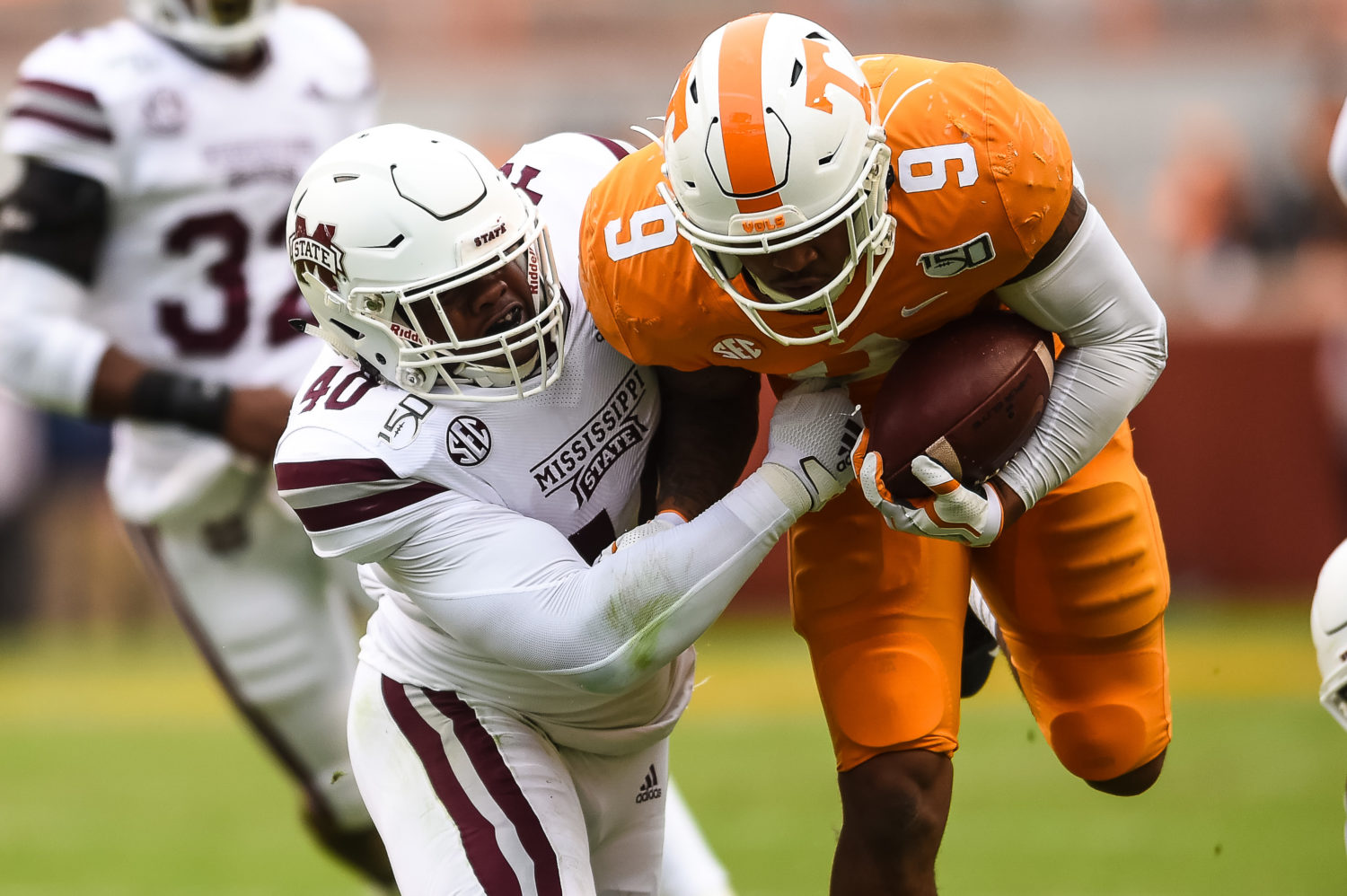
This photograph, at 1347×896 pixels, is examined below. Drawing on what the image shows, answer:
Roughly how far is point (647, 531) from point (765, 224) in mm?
544

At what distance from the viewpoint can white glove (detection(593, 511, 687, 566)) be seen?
8.55 feet

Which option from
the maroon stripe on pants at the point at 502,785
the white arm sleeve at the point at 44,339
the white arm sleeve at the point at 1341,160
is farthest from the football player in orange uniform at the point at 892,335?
the white arm sleeve at the point at 44,339

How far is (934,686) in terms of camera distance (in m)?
2.81

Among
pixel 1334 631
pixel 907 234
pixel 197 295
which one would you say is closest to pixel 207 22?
pixel 197 295

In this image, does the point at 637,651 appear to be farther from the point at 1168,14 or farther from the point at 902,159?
the point at 1168,14

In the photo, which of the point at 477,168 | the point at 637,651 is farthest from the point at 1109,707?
the point at 477,168

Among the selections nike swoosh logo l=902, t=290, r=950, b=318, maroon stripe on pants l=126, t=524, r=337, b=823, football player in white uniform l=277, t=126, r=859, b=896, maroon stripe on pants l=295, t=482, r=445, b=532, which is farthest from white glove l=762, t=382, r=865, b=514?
maroon stripe on pants l=126, t=524, r=337, b=823

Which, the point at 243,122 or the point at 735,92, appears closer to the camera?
the point at 735,92

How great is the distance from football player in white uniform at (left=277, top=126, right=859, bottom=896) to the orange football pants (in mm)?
250

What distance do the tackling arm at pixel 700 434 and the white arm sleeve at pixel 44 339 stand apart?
1748 mm

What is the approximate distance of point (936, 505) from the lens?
2521mm

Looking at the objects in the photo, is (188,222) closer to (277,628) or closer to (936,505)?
(277,628)

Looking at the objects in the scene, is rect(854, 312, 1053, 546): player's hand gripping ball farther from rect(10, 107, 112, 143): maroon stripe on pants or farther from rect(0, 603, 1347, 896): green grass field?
rect(10, 107, 112, 143): maroon stripe on pants

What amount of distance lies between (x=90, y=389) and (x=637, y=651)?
199 cm
